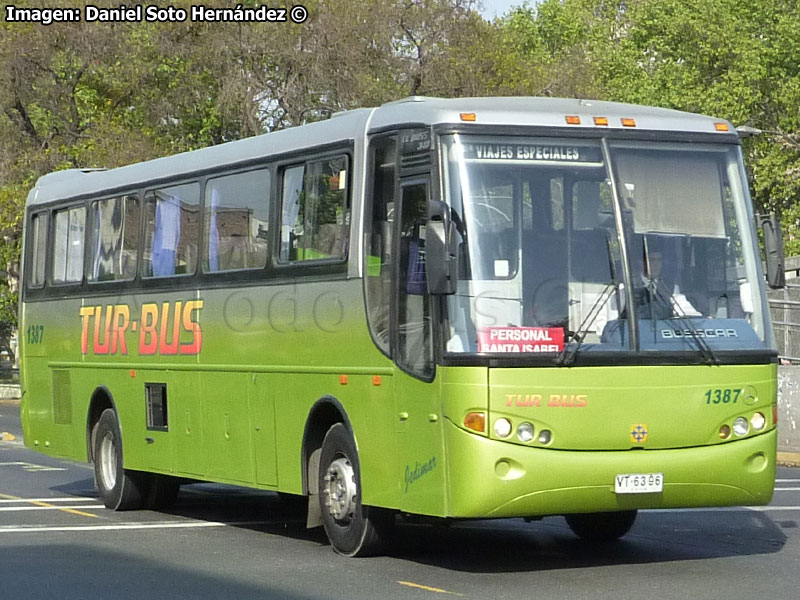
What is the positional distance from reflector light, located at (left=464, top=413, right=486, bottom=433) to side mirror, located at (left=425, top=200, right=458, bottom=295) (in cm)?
81

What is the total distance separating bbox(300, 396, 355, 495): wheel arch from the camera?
1305 cm

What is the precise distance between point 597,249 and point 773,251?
4.46 ft

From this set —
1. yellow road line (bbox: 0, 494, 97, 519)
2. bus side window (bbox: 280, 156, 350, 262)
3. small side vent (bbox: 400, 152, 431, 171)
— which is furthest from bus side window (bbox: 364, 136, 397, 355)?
yellow road line (bbox: 0, 494, 97, 519)

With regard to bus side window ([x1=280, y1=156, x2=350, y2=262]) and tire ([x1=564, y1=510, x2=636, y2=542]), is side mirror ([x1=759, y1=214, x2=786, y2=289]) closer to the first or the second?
tire ([x1=564, y1=510, x2=636, y2=542])

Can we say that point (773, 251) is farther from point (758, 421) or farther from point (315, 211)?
point (315, 211)

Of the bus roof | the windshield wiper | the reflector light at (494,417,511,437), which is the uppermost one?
the bus roof

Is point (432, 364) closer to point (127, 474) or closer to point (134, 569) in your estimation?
point (134, 569)

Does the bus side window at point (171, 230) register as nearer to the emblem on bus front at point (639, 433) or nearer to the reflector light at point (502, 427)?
the reflector light at point (502, 427)

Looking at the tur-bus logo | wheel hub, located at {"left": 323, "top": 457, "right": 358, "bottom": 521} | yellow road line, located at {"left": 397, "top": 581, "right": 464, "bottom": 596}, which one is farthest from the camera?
the tur-bus logo

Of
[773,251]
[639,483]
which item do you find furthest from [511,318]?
[773,251]

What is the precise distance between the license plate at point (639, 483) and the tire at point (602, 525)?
91.5 inches

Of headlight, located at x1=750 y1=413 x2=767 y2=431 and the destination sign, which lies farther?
headlight, located at x1=750 y1=413 x2=767 y2=431

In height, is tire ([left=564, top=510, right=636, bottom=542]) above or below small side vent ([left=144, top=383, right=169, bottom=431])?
below

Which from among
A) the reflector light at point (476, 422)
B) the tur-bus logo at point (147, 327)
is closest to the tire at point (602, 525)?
the reflector light at point (476, 422)
